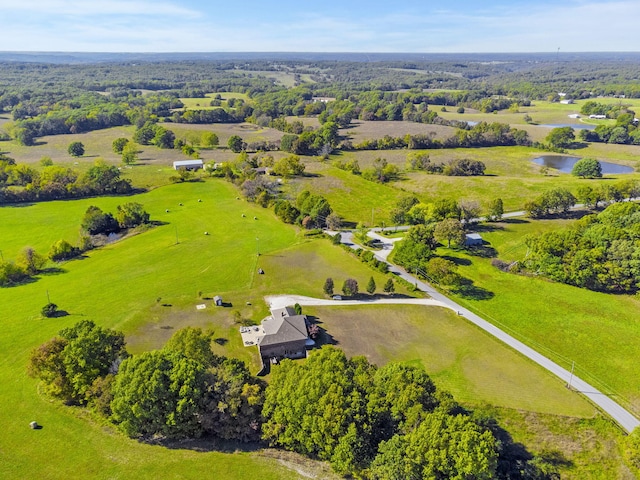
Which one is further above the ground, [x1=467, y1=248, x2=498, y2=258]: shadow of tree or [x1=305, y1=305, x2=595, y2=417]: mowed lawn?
[x1=467, y1=248, x2=498, y2=258]: shadow of tree

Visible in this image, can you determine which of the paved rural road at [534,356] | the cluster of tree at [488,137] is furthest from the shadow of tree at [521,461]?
the cluster of tree at [488,137]

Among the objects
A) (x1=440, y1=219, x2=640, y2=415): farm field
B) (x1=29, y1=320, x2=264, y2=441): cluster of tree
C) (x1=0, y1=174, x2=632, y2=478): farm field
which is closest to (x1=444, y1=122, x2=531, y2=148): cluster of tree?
(x1=0, y1=174, x2=632, y2=478): farm field

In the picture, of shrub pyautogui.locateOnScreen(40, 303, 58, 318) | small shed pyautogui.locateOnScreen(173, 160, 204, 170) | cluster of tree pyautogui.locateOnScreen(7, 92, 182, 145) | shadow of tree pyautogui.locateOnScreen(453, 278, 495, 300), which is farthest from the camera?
cluster of tree pyautogui.locateOnScreen(7, 92, 182, 145)

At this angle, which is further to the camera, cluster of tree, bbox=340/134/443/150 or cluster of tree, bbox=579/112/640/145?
cluster of tree, bbox=579/112/640/145

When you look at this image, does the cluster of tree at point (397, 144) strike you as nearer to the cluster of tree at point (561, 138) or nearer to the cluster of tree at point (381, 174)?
the cluster of tree at point (381, 174)

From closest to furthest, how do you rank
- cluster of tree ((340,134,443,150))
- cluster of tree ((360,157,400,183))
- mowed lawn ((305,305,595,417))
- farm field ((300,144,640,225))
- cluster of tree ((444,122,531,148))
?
mowed lawn ((305,305,595,417)), farm field ((300,144,640,225)), cluster of tree ((360,157,400,183)), cluster of tree ((340,134,443,150)), cluster of tree ((444,122,531,148))

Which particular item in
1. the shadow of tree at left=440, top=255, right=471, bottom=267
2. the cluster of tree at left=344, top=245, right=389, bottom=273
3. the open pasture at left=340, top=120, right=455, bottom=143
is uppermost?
the open pasture at left=340, top=120, right=455, bottom=143

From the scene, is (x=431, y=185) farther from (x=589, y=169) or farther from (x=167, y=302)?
(x=167, y=302)

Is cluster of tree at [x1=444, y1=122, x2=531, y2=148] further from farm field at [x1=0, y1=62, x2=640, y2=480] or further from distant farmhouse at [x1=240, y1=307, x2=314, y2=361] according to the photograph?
distant farmhouse at [x1=240, y1=307, x2=314, y2=361]
